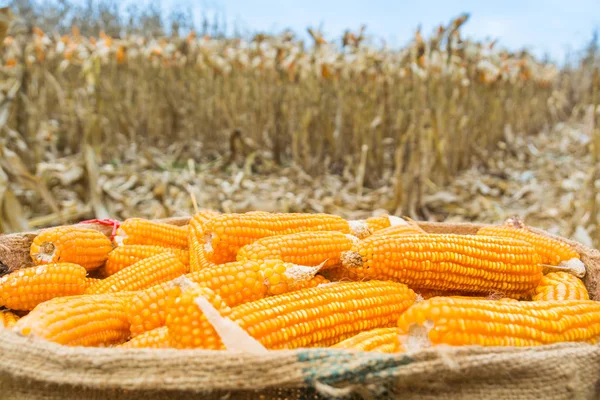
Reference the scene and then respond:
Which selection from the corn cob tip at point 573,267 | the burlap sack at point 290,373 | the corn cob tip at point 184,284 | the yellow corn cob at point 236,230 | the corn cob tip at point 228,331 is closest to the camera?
the burlap sack at point 290,373

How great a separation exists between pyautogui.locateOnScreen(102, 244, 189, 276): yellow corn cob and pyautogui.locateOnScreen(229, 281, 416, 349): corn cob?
84 cm

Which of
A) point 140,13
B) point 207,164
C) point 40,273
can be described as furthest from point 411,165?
point 140,13

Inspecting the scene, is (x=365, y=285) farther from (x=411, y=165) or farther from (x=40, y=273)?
(x=411, y=165)

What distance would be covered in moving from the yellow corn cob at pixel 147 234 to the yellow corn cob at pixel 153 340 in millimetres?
956

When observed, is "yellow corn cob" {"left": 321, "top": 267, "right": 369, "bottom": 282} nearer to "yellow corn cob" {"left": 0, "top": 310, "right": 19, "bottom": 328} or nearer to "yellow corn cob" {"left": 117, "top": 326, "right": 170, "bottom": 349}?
"yellow corn cob" {"left": 117, "top": 326, "right": 170, "bottom": 349}

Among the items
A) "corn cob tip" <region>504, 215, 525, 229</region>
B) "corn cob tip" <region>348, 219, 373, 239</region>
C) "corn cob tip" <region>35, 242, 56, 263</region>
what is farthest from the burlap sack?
"corn cob tip" <region>504, 215, 525, 229</region>

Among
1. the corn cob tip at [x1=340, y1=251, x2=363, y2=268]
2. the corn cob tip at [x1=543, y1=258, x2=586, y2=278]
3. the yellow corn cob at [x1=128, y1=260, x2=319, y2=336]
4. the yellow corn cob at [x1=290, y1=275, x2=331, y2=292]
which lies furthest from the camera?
the corn cob tip at [x1=543, y1=258, x2=586, y2=278]

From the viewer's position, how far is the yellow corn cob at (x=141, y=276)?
1881 mm

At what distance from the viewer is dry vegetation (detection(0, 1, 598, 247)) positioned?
5.26 meters

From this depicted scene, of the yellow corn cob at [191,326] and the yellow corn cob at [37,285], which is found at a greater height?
the yellow corn cob at [191,326]

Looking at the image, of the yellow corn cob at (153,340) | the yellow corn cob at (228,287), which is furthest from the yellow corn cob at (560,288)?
the yellow corn cob at (153,340)

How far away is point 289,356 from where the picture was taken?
1.04m

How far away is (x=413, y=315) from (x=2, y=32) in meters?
4.01

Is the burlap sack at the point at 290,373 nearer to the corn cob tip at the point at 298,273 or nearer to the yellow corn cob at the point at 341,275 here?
the corn cob tip at the point at 298,273
